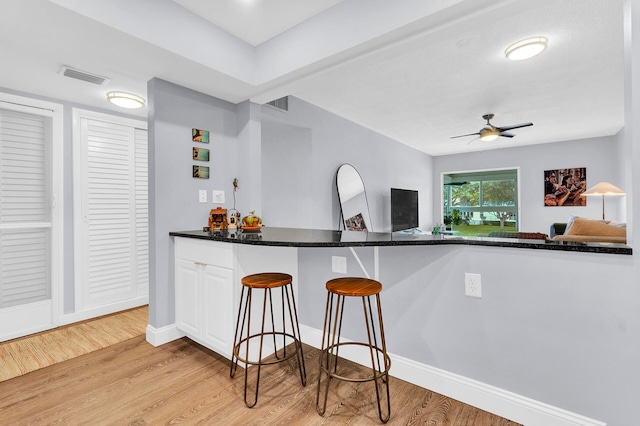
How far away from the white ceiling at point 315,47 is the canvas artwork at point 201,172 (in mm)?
727

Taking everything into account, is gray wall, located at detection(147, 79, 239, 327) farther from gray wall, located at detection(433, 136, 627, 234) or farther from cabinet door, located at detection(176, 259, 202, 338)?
gray wall, located at detection(433, 136, 627, 234)

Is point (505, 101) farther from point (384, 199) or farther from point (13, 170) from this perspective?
point (13, 170)

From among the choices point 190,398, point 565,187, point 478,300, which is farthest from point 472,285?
point 565,187

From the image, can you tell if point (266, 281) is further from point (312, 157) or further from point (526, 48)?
point (526, 48)

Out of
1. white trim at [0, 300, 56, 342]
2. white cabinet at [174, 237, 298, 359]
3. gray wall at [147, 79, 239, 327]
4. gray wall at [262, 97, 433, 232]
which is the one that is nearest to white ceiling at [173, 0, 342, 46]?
gray wall at [147, 79, 239, 327]

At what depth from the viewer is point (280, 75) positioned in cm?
250

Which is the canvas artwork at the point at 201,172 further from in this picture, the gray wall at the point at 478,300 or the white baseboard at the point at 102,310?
the white baseboard at the point at 102,310

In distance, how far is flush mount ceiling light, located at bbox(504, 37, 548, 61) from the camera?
8.09 ft

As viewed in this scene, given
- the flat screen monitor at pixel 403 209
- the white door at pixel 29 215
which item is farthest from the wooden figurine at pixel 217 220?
the flat screen monitor at pixel 403 209

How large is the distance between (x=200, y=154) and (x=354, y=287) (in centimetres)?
203

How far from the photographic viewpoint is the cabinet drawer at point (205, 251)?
2066 millimetres

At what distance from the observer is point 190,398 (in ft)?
5.92

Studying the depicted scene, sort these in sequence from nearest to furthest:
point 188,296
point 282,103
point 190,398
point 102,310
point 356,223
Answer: point 190,398 → point 188,296 → point 102,310 → point 282,103 → point 356,223

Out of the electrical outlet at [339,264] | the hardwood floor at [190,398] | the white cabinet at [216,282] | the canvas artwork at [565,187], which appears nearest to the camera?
the hardwood floor at [190,398]
